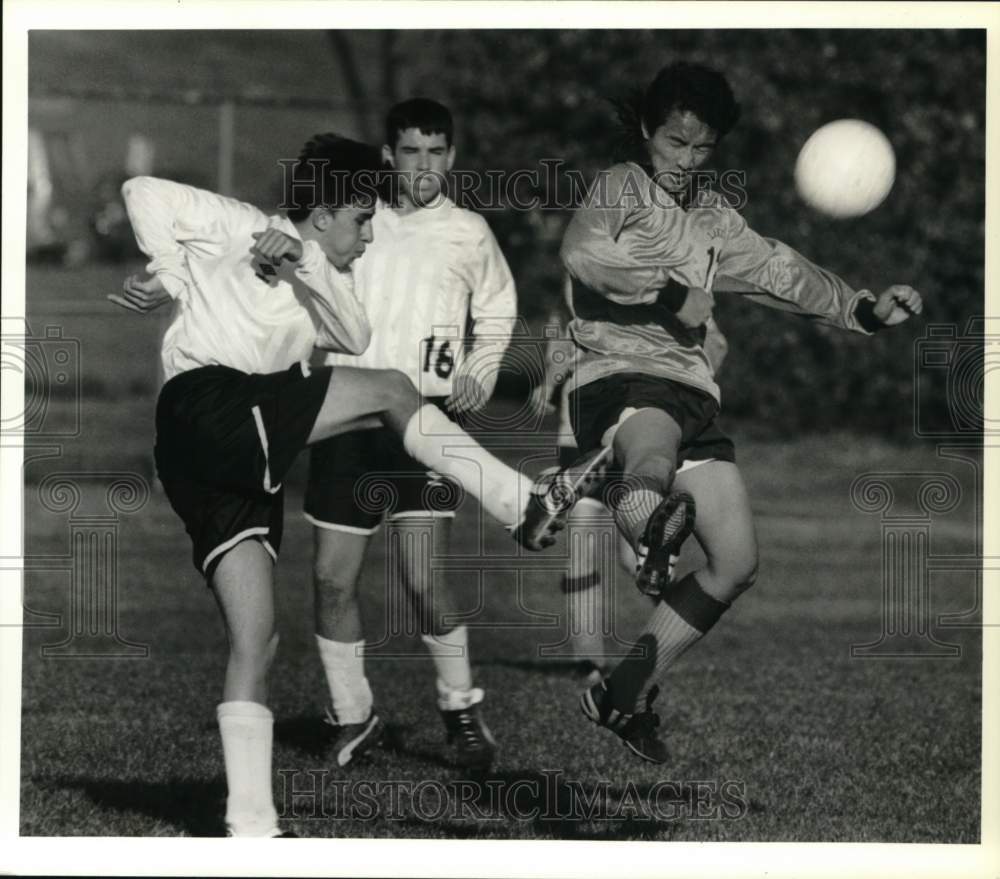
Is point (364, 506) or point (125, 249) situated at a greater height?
point (125, 249)

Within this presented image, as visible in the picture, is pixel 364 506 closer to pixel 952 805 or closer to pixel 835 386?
pixel 952 805

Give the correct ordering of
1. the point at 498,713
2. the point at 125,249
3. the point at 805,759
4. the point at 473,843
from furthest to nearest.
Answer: the point at 125,249 < the point at 498,713 < the point at 805,759 < the point at 473,843

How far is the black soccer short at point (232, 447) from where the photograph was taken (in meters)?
4.64

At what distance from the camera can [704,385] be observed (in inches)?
207

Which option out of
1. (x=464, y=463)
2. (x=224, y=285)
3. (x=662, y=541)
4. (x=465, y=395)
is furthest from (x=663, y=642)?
(x=224, y=285)

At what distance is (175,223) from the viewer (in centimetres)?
491

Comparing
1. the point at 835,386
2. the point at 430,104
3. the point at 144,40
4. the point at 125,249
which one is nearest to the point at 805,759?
the point at 430,104

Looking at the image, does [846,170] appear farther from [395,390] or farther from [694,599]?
[395,390]

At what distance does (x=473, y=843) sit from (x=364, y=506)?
4.13ft

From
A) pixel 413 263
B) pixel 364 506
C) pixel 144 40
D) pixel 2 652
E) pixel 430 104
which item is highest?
pixel 144 40

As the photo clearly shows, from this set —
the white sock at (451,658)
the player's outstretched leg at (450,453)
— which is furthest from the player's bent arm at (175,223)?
the white sock at (451,658)

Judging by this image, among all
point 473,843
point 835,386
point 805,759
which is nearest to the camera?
point 473,843

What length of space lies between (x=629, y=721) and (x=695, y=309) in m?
1.25

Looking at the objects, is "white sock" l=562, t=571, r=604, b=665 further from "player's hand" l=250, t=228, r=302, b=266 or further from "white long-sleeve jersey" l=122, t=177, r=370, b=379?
"player's hand" l=250, t=228, r=302, b=266
